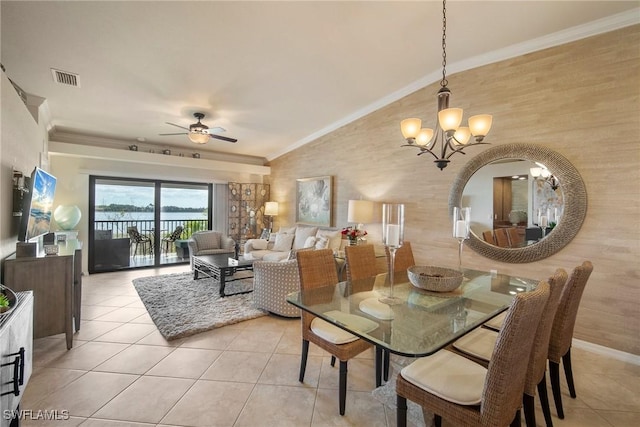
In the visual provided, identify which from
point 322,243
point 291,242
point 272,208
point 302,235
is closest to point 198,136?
point 322,243

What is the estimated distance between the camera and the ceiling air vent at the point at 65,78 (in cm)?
304

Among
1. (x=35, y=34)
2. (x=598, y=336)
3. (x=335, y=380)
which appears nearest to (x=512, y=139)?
(x=598, y=336)

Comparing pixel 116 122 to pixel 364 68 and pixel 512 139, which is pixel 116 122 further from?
pixel 512 139

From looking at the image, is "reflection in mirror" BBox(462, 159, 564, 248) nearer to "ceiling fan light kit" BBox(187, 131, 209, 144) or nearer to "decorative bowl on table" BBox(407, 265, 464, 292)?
"decorative bowl on table" BBox(407, 265, 464, 292)

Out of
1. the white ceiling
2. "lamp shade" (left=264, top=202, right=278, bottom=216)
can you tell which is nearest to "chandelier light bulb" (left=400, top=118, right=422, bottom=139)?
the white ceiling

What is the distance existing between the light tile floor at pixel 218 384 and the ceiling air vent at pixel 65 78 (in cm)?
283

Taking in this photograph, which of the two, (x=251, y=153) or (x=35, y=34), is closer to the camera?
(x=35, y=34)

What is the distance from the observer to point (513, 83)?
3.22 m

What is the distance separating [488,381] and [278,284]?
2561 mm

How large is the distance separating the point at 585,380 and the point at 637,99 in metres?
2.53

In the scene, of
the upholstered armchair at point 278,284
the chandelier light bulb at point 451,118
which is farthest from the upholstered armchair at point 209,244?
the chandelier light bulb at point 451,118

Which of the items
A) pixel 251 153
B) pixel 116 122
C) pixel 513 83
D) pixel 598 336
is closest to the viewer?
pixel 598 336

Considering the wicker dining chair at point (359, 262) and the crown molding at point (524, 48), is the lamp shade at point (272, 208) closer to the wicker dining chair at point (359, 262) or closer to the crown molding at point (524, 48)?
the crown molding at point (524, 48)

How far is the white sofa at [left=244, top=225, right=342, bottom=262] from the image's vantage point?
489 centimetres
